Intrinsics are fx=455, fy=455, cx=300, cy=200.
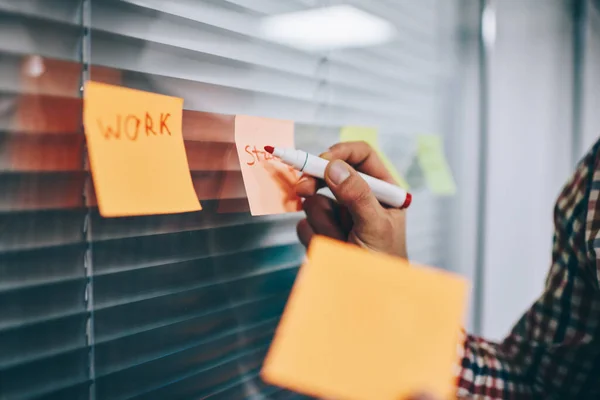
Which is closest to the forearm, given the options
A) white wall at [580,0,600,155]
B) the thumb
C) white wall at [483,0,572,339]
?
the thumb

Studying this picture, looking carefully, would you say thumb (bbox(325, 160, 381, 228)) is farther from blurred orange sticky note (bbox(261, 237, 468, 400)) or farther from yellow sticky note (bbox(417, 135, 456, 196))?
yellow sticky note (bbox(417, 135, 456, 196))

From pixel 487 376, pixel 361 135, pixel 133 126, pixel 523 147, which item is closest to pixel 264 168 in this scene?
pixel 133 126

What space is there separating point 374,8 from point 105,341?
69 centimetres

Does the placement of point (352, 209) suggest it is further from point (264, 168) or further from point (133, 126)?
point (133, 126)

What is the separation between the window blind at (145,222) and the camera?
0.38 metres

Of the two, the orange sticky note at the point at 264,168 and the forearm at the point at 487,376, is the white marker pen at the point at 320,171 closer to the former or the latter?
the orange sticky note at the point at 264,168

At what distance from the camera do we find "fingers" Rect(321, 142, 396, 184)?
610 mm

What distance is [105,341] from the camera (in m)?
0.45

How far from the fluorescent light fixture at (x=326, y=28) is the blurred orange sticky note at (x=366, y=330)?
0.37 m

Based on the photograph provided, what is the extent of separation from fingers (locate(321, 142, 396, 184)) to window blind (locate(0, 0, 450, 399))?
3.2 inches

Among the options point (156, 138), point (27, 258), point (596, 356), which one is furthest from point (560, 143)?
point (27, 258)

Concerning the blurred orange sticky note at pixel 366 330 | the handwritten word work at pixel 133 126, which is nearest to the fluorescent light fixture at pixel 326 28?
the handwritten word work at pixel 133 126

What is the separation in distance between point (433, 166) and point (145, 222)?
2.17 feet

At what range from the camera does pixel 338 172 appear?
0.53 m
